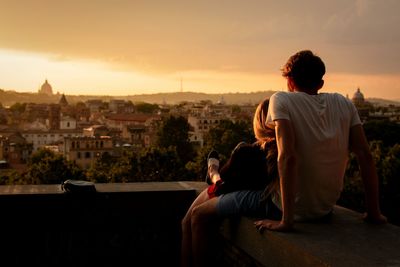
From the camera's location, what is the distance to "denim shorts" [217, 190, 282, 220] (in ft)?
11.4

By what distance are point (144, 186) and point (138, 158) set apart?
1132 inches

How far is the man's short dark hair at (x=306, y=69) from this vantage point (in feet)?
11.0

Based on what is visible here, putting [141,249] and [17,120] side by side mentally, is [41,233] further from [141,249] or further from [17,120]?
[17,120]

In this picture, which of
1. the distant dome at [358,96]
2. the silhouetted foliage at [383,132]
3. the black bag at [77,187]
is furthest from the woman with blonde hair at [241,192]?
the distant dome at [358,96]

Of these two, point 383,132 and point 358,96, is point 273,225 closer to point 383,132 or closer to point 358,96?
point 383,132

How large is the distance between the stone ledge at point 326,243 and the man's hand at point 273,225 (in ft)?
0.11

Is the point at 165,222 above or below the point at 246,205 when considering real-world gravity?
below

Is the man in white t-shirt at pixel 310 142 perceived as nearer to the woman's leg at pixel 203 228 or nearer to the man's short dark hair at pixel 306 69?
the man's short dark hair at pixel 306 69

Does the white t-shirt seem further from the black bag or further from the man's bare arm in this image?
the black bag

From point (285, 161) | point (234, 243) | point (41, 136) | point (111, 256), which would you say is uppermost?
point (285, 161)

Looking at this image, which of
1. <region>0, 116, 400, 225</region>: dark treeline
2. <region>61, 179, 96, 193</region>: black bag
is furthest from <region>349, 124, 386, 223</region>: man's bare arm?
<region>0, 116, 400, 225</region>: dark treeline

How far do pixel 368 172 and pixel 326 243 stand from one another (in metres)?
0.68

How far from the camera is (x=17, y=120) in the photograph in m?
130

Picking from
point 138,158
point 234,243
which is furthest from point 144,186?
point 138,158
